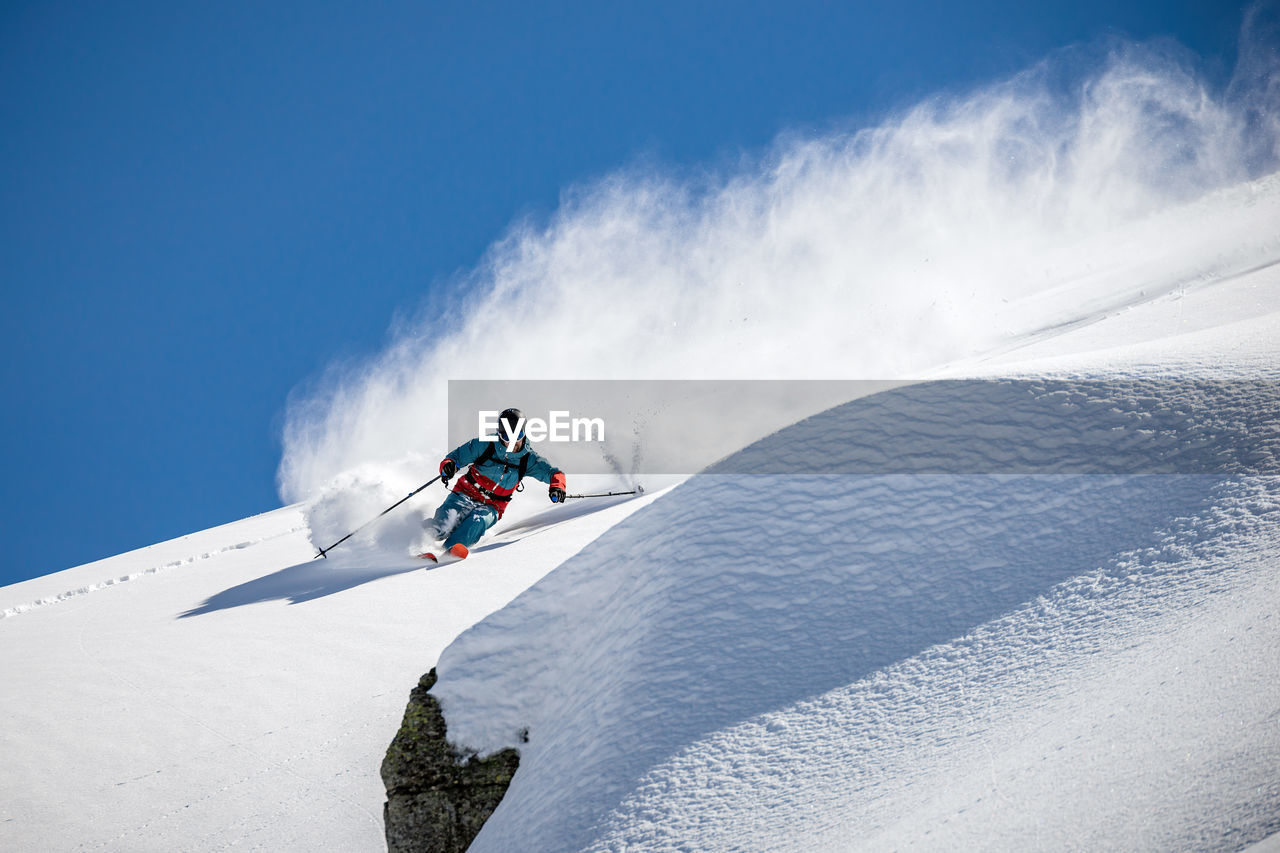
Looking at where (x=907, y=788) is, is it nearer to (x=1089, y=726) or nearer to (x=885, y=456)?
→ (x=1089, y=726)

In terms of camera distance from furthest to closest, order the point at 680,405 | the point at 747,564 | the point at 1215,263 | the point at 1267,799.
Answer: the point at 1215,263 → the point at 680,405 → the point at 747,564 → the point at 1267,799

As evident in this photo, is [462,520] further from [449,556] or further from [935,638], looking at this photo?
[935,638]

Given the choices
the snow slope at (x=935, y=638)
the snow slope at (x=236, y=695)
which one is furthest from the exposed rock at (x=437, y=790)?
the snow slope at (x=236, y=695)

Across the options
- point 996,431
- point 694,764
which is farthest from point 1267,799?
point 996,431

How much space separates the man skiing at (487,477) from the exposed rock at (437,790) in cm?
442

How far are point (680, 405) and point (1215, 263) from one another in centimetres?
1291

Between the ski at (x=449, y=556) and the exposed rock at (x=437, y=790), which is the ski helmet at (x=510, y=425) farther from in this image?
the exposed rock at (x=437, y=790)

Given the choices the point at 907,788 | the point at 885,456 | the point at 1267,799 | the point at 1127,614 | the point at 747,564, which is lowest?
the point at 907,788

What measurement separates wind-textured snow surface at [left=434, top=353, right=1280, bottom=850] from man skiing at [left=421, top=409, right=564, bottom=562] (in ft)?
13.5

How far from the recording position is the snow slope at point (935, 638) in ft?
6.72

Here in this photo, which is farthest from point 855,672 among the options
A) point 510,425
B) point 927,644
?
point 510,425

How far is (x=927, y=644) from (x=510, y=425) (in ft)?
20.7

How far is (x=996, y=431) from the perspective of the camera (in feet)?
12.6

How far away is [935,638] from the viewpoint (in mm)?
2908
